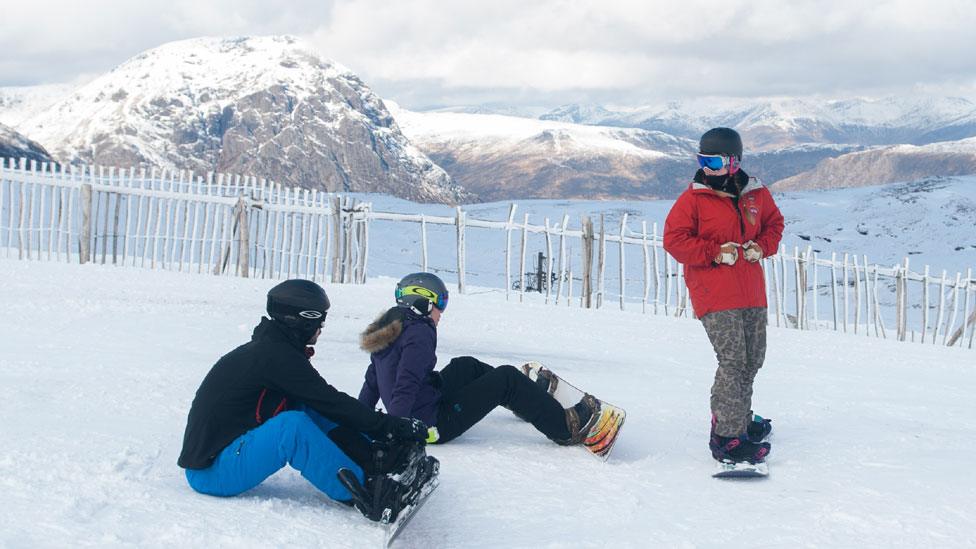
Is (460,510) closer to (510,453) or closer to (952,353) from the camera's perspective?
(510,453)

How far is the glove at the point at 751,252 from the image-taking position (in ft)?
15.8

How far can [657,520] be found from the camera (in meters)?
4.20

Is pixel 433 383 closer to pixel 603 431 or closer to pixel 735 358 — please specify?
pixel 603 431

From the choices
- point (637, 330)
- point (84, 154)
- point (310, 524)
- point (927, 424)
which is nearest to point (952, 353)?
point (637, 330)

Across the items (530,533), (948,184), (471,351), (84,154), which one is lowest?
(530,533)

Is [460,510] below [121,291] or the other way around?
below

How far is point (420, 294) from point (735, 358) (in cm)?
165

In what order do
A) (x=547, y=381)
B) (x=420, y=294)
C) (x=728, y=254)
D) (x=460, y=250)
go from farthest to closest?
(x=460, y=250) < (x=547, y=381) < (x=420, y=294) < (x=728, y=254)

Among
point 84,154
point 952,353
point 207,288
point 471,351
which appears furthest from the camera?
point 84,154

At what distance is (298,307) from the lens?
3846mm

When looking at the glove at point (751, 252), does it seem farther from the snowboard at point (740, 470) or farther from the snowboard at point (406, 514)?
the snowboard at point (406, 514)

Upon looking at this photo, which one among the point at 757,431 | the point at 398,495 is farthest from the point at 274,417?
the point at 757,431

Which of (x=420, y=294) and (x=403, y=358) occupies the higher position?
(x=420, y=294)

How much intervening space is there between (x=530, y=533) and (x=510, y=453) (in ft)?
3.99
